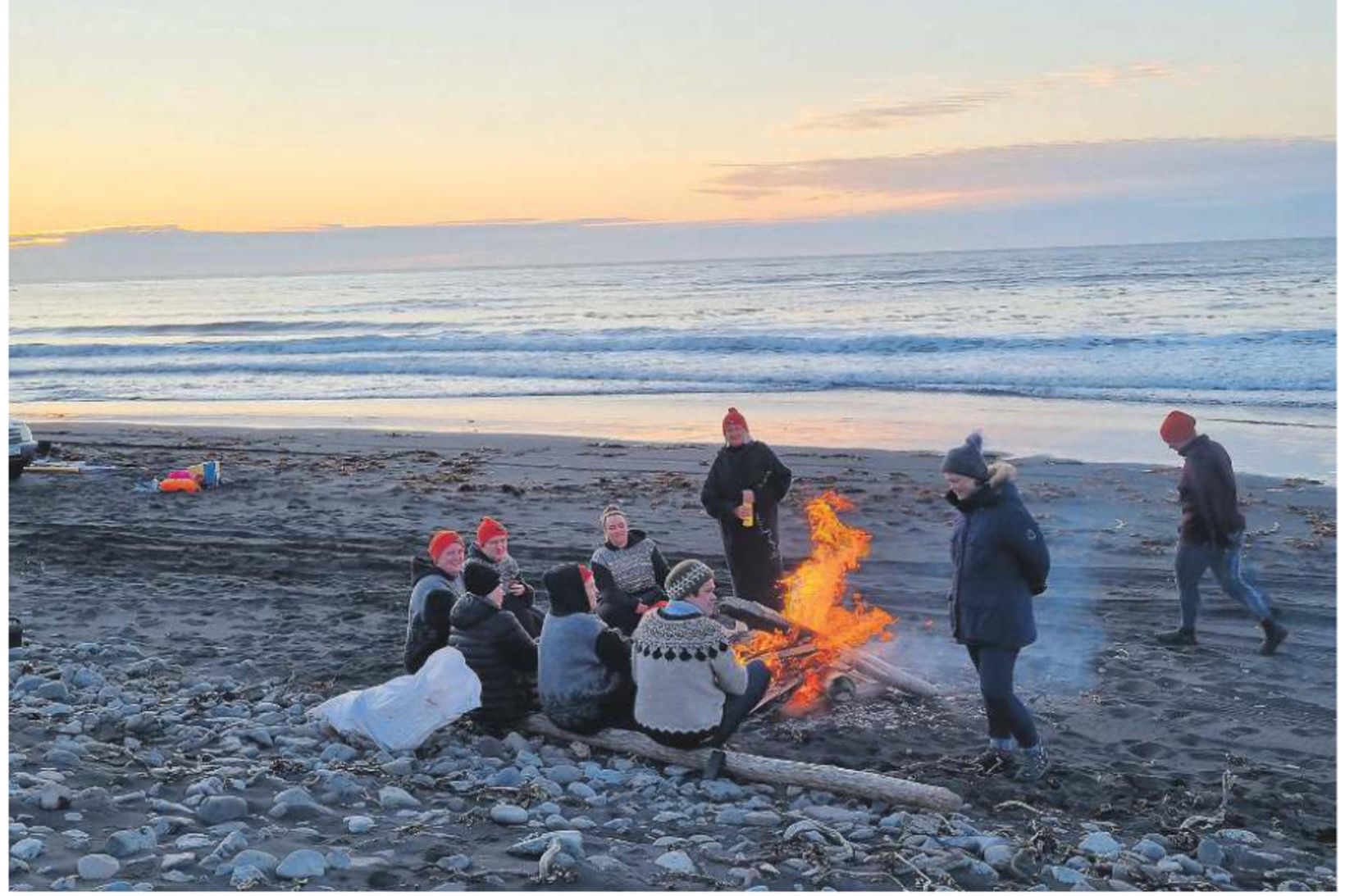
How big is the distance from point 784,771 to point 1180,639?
4509 mm

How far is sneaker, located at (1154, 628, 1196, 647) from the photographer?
404 inches

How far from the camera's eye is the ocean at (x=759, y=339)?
102 ft

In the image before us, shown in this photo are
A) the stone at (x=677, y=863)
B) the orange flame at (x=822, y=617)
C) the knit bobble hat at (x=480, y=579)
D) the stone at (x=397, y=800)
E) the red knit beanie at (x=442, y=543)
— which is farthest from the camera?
the orange flame at (x=822, y=617)

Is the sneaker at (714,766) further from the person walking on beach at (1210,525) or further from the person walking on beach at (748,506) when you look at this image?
the person walking on beach at (1210,525)

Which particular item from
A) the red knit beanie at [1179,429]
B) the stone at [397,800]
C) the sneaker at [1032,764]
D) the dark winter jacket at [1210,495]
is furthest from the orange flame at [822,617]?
the stone at [397,800]

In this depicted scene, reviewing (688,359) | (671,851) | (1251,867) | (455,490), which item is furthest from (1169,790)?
(688,359)

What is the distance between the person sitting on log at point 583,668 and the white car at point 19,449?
13055 mm

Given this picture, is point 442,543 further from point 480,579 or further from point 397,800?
point 397,800

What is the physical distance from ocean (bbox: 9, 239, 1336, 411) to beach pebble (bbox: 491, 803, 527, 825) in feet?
69.7

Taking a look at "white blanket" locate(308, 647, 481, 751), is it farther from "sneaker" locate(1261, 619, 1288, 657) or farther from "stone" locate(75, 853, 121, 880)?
"sneaker" locate(1261, 619, 1288, 657)

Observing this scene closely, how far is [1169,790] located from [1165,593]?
4.58 metres

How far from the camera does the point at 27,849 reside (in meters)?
6.04

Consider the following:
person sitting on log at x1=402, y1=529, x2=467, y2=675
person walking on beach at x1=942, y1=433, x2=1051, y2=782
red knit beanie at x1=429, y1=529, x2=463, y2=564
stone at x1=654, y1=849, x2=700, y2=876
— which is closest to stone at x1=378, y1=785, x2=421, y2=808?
person sitting on log at x1=402, y1=529, x2=467, y2=675

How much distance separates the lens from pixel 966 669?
386 inches
